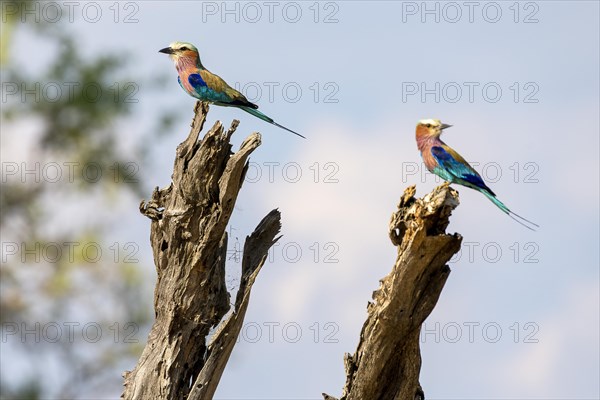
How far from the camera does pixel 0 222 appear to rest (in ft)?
42.7

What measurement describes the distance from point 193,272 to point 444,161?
2849 millimetres

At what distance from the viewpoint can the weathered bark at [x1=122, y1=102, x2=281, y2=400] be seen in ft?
33.6

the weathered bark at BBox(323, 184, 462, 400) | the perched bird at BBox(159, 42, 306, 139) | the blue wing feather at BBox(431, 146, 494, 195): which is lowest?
the weathered bark at BBox(323, 184, 462, 400)

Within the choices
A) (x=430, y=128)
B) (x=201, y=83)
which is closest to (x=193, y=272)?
(x=201, y=83)

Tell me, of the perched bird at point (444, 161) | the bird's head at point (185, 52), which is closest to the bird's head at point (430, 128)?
the perched bird at point (444, 161)

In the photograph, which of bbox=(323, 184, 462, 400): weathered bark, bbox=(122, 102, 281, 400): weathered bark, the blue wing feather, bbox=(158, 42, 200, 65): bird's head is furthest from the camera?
bbox=(158, 42, 200, 65): bird's head

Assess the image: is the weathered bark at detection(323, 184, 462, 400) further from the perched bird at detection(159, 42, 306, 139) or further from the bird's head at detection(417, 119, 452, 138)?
the perched bird at detection(159, 42, 306, 139)

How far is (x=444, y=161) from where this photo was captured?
387 inches

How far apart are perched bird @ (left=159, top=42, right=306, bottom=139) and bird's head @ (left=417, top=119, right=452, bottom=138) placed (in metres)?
1.67

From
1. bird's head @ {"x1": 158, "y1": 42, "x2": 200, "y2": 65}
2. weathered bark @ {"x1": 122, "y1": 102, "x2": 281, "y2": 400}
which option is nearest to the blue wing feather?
weathered bark @ {"x1": 122, "y1": 102, "x2": 281, "y2": 400}

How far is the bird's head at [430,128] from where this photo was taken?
32.7ft

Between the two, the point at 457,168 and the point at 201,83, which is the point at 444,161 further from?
the point at 201,83

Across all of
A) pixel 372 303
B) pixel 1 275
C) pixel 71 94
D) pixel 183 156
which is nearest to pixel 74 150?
pixel 71 94

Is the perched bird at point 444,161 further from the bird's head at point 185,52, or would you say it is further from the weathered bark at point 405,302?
the bird's head at point 185,52
